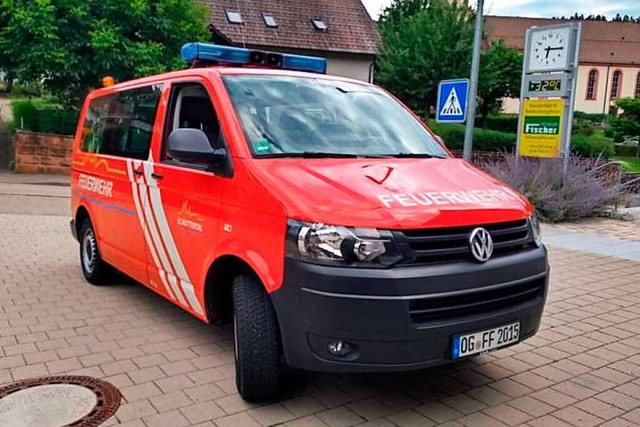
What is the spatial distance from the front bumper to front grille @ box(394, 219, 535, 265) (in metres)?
0.05

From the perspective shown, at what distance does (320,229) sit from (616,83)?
75.6 metres

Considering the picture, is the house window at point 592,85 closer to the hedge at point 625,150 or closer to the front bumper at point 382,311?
the hedge at point 625,150

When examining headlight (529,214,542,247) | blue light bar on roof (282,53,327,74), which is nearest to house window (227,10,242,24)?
blue light bar on roof (282,53,327,74)

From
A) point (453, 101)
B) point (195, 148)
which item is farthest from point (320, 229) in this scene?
point (453, 101)

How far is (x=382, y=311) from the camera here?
2.97 meters

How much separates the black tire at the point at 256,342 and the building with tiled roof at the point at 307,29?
2365cm

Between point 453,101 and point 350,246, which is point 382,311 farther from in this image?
point 453,101

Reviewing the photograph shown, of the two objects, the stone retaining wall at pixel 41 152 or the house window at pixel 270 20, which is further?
the house window at pixel 270 20

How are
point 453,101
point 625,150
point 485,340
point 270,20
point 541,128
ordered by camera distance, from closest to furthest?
1. point 485,340
2. point 453,101
3. point 541,128
4. point 270,20
5. point 625,150

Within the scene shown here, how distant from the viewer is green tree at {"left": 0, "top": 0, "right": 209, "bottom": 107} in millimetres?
13828

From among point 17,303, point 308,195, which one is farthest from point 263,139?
point 17,303

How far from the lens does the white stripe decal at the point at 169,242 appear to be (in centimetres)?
416

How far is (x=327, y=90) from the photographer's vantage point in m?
4.40

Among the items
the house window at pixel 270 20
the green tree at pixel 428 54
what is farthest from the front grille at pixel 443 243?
the house window at pixel 270 20
